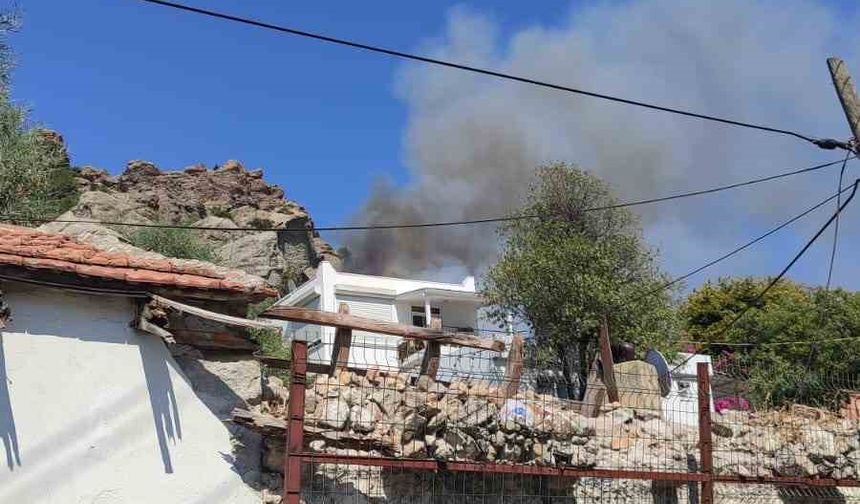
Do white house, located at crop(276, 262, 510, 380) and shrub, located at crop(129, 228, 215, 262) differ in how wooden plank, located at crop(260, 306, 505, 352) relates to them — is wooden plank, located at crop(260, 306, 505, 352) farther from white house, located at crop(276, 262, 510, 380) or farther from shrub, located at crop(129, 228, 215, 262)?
white house, located at crop(276, 262, 510, 380)

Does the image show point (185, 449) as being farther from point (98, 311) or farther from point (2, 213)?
point (2, 213)

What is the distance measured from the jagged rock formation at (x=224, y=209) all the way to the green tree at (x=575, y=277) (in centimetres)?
1924

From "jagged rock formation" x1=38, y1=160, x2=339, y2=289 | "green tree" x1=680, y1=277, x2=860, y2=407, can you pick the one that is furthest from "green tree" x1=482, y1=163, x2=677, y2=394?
"jagged rock formation" x1=38, y1=160, x2=339, y2=289

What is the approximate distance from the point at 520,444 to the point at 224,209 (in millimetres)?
48020

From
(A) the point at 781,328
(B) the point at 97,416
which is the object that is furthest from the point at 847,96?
(A) the point at 781,328

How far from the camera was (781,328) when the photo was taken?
115 feet

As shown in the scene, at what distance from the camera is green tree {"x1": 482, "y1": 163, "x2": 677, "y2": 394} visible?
92.2 feet

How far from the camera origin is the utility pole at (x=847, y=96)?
10.3m

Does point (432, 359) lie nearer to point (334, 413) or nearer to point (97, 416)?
point (334, 413)

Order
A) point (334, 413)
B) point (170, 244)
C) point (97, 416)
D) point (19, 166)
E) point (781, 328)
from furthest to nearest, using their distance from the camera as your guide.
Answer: point (781, 328) → point (170, 244) → point (19, 166) → point (334, 413) → point (97, 416)

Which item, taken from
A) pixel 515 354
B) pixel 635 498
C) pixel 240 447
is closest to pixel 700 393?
pixel 635 498

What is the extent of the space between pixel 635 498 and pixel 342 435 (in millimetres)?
3457

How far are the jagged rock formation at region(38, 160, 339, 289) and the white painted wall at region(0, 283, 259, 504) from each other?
38.9 meters

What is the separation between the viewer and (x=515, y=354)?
9.97 metres
